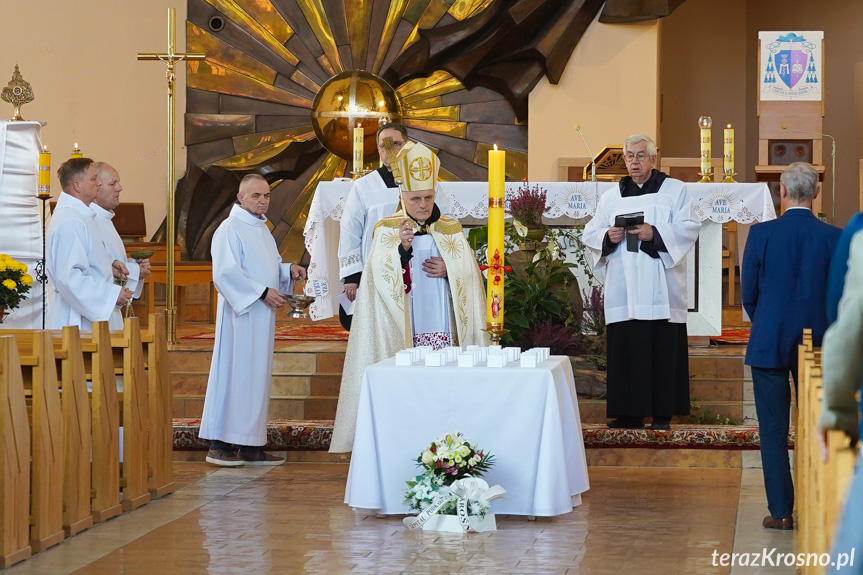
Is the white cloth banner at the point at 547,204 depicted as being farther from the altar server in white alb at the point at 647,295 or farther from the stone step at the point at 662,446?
the stone step at the point at 662,446

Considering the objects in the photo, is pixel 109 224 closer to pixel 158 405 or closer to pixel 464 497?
pixel 158 405

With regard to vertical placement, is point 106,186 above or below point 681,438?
above

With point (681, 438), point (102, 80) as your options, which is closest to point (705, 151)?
point (681, 438)

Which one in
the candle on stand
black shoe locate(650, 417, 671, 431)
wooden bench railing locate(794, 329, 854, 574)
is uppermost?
the candle on stand

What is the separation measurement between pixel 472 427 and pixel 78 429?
160 centimetres

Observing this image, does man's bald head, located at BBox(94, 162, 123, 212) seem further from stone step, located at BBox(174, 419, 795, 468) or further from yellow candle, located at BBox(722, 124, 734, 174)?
yellow candle, located at BBox(722, 124, 734, 174)

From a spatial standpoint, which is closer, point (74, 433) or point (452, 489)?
point (452, 489)

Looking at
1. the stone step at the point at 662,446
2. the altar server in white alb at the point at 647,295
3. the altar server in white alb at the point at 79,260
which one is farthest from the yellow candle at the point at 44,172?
the altar server in white alb at the point at 647,295

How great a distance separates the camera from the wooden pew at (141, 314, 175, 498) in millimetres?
5617

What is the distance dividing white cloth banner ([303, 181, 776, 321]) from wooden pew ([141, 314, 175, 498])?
1.89 meters

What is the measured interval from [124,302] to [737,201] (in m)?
3.86

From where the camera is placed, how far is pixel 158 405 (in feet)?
18.6

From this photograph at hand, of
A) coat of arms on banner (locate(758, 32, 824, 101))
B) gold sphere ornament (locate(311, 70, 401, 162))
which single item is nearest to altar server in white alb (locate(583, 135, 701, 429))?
coat of arms on banner (locate(758, 32, 824, 101))

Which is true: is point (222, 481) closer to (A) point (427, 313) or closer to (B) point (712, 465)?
(A) point (427, 313)
